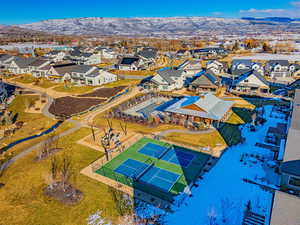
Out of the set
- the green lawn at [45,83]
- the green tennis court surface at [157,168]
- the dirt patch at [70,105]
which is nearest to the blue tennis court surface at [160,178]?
the green tennis court surface at [157,168]

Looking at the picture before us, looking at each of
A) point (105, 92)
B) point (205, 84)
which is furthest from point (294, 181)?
point (105, 92)

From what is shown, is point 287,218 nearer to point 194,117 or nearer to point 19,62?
point 194,117

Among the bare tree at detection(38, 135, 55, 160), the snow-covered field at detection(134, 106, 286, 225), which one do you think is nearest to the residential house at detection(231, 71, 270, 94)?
the snow-covered field at detection(134, 106, 286, 225)

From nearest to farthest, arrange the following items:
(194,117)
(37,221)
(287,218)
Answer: (287,218), (37,221), (194,117)

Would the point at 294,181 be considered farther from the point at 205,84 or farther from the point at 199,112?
the point at 205,84

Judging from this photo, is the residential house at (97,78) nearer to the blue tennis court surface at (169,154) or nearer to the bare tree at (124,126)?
the bare tree at (124,126)

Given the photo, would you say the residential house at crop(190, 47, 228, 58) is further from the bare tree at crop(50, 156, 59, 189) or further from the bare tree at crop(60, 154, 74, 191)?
the bare tree at crop(50, 156, 59, 189)

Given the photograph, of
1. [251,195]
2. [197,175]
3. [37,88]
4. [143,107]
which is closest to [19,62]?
[37,88]
